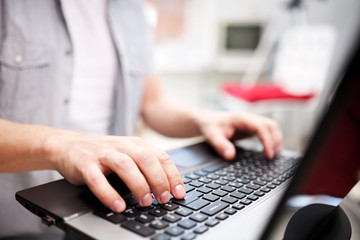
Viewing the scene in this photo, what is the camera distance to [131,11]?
95 centimetres

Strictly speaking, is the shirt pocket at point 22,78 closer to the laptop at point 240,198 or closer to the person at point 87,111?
the person at point 87,111

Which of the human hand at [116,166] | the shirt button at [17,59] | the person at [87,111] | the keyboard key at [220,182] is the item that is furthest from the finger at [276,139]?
the shirt button at [17,59]

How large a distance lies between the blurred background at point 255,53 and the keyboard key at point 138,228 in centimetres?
197

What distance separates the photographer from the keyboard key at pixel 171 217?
35 centimetres

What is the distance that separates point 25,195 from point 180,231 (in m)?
0.21

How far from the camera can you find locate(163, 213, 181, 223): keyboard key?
35cm

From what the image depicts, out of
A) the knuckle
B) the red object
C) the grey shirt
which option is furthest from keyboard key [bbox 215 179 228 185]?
the red object

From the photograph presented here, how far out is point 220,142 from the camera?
2.09 ft

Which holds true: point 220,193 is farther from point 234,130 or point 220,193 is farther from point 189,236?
point 234,130

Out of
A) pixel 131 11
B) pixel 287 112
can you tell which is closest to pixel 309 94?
pixel 287 112

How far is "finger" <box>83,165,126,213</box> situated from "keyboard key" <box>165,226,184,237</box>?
0.07 m

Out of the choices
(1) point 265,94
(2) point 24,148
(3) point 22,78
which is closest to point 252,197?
(2) point 24,148

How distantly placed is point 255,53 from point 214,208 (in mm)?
3229

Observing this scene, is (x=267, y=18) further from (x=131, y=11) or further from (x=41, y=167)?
(x=41, y=167)
